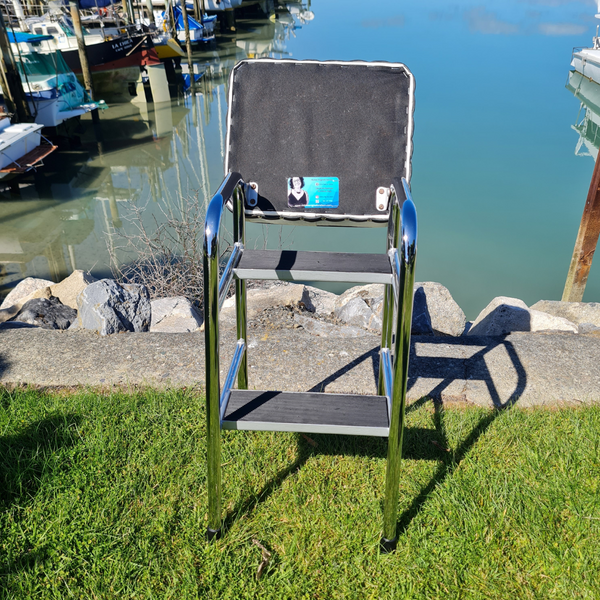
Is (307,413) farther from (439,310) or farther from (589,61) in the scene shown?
(589,61)

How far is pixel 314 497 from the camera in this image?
240 centimetres

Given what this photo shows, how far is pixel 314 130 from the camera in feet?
8.23

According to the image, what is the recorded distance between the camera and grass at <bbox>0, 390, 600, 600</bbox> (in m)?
2.04

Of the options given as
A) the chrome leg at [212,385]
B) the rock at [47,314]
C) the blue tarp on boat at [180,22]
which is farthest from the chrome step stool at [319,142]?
the blue tarp on boat at [180,22]

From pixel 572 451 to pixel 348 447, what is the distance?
104 cm

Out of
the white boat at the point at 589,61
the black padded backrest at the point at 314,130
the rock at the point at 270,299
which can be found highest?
the black padded backrest at the point at 314,130

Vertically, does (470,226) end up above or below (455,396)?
below

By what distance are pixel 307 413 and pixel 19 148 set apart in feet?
38.9

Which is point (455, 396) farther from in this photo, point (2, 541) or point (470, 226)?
point (470, 226)

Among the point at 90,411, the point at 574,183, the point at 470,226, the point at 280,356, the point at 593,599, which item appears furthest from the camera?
the point at 574,183

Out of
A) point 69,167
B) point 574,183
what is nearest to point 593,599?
point 574,183

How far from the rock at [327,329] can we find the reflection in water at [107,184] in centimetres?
281

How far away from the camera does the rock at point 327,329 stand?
4070 mm

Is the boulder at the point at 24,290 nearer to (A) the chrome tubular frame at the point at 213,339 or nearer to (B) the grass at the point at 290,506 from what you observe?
(B) the grass at the point at 290,506
